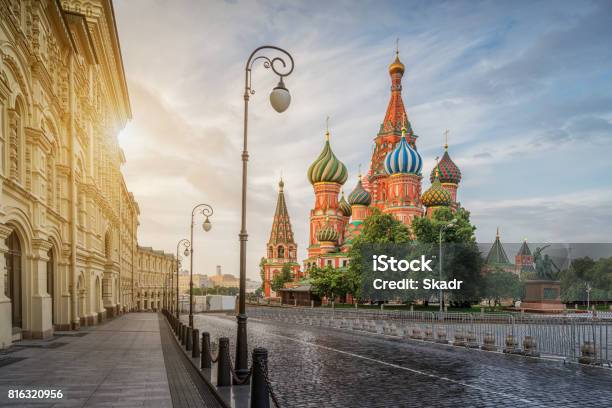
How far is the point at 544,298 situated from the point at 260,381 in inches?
1663

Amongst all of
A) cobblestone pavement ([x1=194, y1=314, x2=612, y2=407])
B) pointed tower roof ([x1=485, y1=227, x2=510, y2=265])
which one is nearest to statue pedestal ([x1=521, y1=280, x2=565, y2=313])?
cobblestone pavement ([x1=194, y1=314, x2=612, y2=407])

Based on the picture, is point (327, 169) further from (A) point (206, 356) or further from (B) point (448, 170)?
(A) point (206, 356)

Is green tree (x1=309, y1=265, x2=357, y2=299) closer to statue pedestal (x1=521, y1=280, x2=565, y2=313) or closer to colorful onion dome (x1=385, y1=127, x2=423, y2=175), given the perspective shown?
colorful onion dome (x1=385, y1=127, x2=423, y2=175)

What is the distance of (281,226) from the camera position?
9731cm

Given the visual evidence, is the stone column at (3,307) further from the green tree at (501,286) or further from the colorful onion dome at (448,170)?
the colorful onion dome at (448,170)

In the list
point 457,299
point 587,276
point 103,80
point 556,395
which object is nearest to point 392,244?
point 457,299

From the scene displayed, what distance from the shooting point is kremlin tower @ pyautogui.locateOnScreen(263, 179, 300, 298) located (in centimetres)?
9350

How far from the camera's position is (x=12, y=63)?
14.7 meters

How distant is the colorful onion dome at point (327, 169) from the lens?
8038cm

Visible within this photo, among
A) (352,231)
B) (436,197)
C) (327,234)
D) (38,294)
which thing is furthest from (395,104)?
(38,294)

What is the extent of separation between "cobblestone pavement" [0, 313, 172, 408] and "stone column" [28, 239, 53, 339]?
2.86ft

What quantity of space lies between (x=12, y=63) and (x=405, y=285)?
121 ft

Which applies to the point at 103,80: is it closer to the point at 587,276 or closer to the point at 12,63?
the point at 12,63

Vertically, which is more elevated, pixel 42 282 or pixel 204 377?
pixel 42 282
